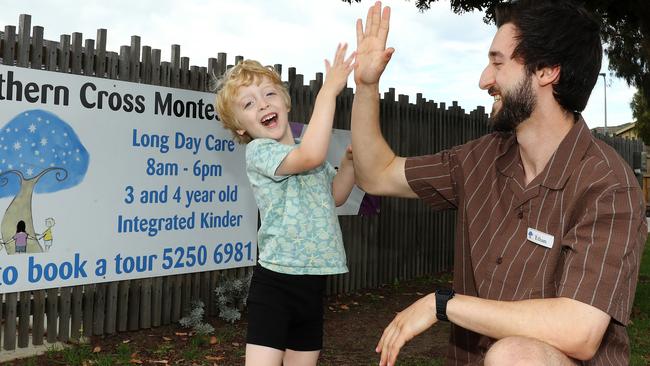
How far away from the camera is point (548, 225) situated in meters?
2.39

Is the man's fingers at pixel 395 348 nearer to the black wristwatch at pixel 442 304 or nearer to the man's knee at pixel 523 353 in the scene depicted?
the black wristwatch at pixel 442 304

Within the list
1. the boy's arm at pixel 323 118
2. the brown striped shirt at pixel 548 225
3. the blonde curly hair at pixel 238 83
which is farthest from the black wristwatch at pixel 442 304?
the blonde curly hair at pixel 238 83

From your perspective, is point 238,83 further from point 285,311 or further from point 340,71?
point 285,311

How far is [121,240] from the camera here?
5938 mm

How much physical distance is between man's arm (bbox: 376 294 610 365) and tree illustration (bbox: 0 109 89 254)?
13.4 feet

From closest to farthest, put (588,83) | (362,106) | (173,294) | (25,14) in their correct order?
(588,83) < (362,106) < (25,14) < (173,294)

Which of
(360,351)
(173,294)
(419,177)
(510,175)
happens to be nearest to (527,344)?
(510,175)

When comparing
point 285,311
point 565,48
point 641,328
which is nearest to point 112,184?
point 285,311

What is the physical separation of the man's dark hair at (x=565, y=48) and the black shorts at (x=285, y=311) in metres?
1.38

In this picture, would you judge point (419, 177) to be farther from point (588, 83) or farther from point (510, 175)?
point (588, 83)

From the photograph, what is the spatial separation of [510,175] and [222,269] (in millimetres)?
4687

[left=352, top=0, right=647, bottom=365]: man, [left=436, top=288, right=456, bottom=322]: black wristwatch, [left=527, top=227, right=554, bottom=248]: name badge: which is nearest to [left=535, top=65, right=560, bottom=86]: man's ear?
[left=352, top=0, right=647, bottom=365]: man

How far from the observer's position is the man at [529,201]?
2.12 metres

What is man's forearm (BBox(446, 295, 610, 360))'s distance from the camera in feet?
6.82
